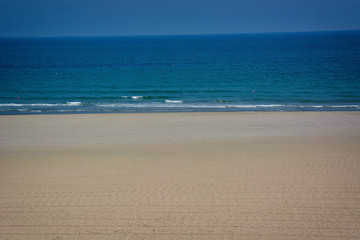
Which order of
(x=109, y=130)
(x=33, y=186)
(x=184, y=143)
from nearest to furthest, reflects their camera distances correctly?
(x=33, y=186) → (x=184, y=143) → (x=109, y=130)

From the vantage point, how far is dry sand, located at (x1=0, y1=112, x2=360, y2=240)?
661 centimetres

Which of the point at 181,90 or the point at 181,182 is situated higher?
the point at 181,90

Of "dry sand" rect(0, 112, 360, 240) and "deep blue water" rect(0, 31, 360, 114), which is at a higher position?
"deep blue water" rect(0, 31, 360, 114)

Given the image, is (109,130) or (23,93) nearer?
(109,130)

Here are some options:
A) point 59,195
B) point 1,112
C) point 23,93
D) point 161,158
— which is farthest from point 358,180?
point 23,93

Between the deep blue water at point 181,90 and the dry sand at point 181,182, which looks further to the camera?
the deep blue water at point 181,90

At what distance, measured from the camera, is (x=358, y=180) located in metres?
8.73

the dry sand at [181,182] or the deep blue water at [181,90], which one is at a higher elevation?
the deep blue water at [181,90]

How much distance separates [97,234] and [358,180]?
741cm

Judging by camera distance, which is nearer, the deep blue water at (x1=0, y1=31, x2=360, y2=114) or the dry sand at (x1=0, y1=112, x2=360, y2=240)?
the dry sand at (x1=0, y1=112, x2=360, y2=240)

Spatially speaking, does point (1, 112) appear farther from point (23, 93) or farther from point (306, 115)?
point (306, 115)

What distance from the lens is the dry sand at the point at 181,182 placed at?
6609 millimetres

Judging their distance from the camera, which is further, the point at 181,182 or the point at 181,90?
the point at 181,90

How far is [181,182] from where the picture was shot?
8.81 metres
